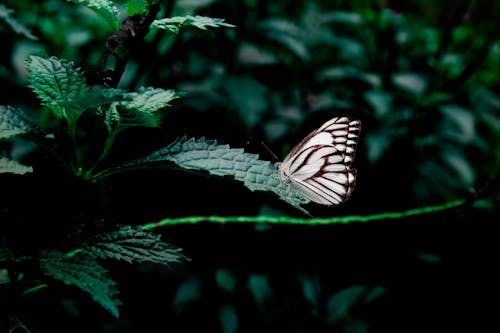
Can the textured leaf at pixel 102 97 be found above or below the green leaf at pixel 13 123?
above

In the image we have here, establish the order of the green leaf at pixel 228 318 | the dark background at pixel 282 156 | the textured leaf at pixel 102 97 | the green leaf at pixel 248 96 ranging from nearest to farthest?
1. the textured leaf at pixel 102 97
2. the green leaf at pixel 228 318
3. the dark background at pixel 282 156
4. the green leaf at pixel 248 96

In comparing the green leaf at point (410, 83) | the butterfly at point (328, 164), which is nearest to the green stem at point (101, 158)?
the butterfly at point (328, 164)

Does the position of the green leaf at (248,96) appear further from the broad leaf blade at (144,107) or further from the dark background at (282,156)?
the broad leaf blade at (144,107)

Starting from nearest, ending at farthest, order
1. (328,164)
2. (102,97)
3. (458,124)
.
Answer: (102,97) < (328,164) < (458,124)

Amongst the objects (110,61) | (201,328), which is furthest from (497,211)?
(110,61)

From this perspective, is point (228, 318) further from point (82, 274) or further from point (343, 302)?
point (82, 274)

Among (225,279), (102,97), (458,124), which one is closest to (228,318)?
(225,279)

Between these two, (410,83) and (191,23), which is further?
(410,83)
